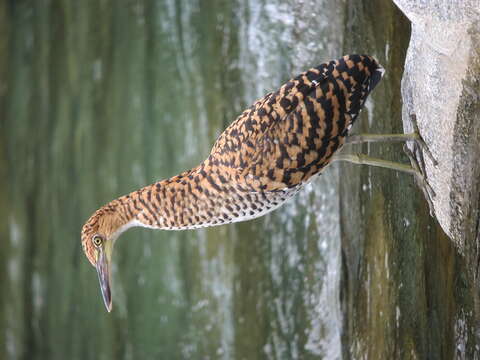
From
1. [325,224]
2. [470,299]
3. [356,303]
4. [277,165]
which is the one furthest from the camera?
[325,224]

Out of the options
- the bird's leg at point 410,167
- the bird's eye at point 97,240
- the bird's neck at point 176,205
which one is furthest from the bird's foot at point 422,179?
the bird's eye at point 97,240

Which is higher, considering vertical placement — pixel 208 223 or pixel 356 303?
pixel 208 223

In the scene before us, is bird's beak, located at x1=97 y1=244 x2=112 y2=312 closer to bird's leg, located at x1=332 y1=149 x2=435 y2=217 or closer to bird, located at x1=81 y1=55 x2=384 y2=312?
bird, located at x1=81 y1=55 x2=384 y2=312

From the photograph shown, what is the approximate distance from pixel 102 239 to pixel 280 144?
87 cm

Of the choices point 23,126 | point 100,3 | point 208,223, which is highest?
point 100,3

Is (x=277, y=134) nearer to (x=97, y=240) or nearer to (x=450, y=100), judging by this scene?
(x=450, y=100)

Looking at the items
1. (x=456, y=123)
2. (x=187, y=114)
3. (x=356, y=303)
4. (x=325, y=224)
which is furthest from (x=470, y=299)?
(x=187, y=114)

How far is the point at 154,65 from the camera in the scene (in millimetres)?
4520

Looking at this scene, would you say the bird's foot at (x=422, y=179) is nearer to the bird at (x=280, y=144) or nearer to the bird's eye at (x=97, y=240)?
the bird at (x=280, y=144)

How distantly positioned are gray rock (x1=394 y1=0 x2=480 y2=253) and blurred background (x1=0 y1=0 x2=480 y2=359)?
1.34m

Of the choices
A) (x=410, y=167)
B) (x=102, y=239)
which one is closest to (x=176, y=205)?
(x=102, y=239)

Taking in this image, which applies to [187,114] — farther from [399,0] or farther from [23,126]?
[399,0]

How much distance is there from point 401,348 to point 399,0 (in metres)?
1.33

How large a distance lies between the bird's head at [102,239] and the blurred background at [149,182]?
4.44 ft
